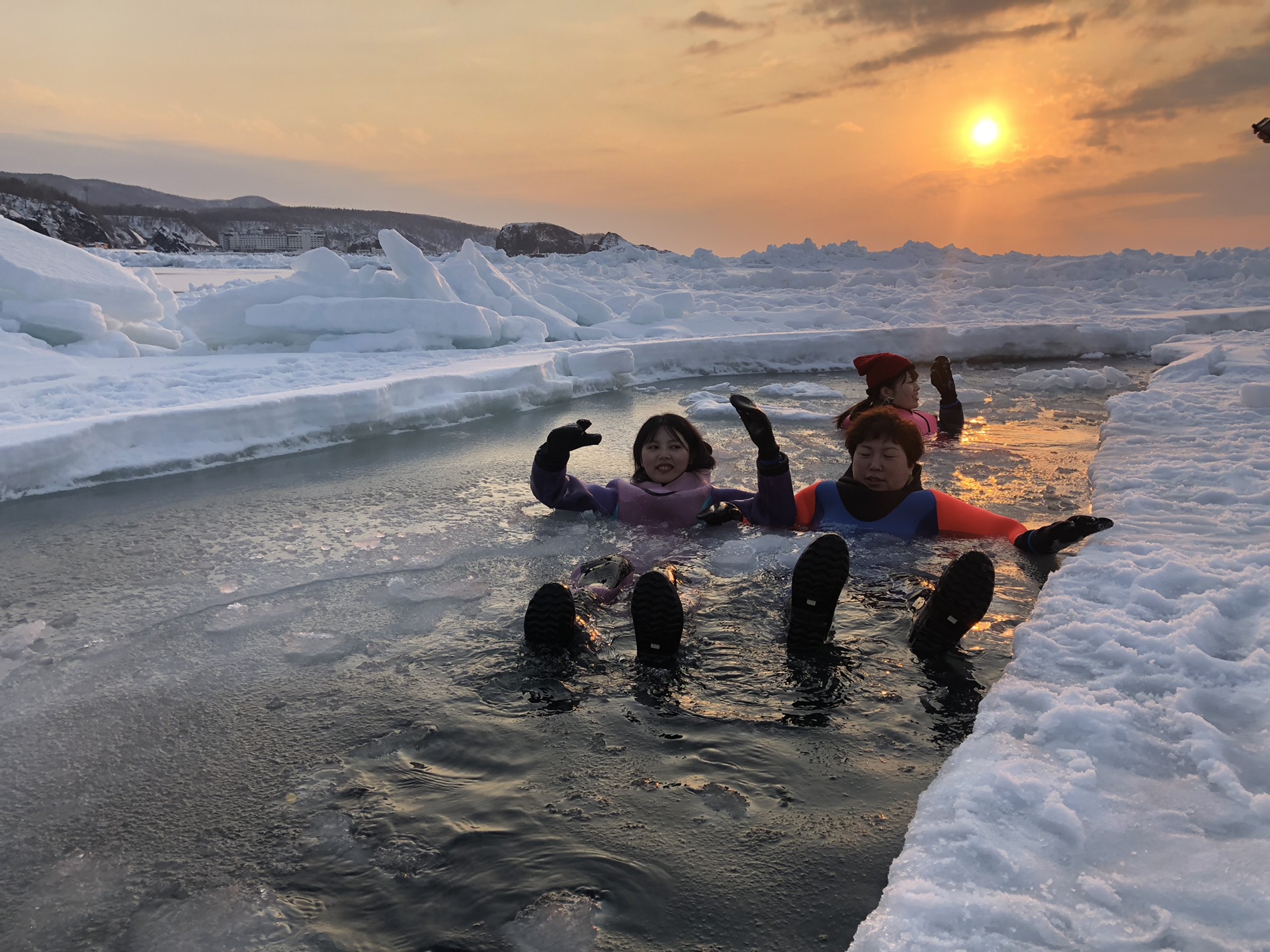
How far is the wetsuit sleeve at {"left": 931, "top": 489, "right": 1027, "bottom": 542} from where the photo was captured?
3955 millimetres

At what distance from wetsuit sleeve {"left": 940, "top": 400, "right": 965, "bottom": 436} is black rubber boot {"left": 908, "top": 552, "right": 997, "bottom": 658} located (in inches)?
185

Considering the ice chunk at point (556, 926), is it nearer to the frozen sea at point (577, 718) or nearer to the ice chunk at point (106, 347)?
the frozen sea at point (577, 718)

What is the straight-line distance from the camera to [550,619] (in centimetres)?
274

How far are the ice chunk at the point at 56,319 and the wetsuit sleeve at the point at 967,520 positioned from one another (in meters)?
11.0

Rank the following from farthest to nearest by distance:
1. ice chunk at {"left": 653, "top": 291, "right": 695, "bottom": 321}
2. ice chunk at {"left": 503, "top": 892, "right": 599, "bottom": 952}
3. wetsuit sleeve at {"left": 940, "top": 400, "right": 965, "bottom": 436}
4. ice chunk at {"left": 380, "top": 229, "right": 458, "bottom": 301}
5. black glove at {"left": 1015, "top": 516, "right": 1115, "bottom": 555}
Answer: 1. ice chunk at {"left": 653, "top": 291, "right": 695, "bottom": 321}
2. ice chunk at {"left": 380, "top": 229, "right": 458, "bottom": 301}
3. wetsuit sleeve at {"left": 940, "top": 400, "right": 965, "bottom": 436}
4. black glove at {"left": 1015, "top": 516, "right": 1115, "bottom": 555}
5. ice chunk at {"left": 503, "top": 892, "right": 599, "bottom": 952}

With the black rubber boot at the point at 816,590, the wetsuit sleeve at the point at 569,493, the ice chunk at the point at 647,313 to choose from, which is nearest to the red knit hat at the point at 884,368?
the wetsuit sleeve at the point at 569,493

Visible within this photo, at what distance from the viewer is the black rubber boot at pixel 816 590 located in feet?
8.92

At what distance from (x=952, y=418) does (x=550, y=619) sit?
5.29 metres

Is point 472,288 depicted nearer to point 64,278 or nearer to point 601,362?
point 601,362

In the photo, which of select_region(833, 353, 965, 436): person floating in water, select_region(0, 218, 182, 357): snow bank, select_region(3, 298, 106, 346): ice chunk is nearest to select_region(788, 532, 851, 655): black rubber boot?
select_region(833, 353, 965, 436): person floating in water

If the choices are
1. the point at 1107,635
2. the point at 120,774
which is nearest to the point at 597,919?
the point at 120,774

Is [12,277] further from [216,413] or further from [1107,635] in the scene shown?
[1107,635]

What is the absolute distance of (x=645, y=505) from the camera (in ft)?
14.3

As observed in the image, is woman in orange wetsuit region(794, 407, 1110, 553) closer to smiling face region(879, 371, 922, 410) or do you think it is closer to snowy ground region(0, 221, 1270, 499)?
smiling face region(879, 371, 922, 410)
